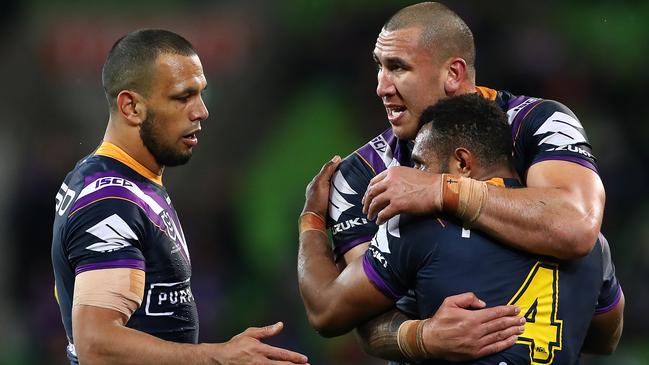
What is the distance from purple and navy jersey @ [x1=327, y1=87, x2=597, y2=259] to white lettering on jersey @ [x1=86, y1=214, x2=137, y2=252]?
99cm

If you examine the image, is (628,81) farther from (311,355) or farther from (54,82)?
(54,82)

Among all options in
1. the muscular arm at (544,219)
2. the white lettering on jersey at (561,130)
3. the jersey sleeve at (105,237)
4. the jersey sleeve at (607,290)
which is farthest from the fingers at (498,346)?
the jersey sleeve at (105,237)

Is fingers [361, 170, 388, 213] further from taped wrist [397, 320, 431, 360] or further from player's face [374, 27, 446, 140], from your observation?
player's face [374, 27, 446, 140]

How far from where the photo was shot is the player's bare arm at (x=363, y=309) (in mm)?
3379

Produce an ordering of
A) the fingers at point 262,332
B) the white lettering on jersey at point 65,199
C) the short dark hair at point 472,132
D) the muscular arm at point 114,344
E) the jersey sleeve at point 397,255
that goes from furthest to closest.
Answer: the white lettering on jersey at point 65,199 → the fingers at point 262,332 → the muscular arm at point 114,344 → the short dark hair at point 472,132 → the jersey sleeve at point 397,255

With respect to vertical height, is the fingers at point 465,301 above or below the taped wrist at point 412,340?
above

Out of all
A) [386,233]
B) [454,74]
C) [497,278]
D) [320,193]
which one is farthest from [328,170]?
[497,278]

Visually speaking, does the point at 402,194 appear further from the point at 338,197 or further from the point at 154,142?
the point at 154,142

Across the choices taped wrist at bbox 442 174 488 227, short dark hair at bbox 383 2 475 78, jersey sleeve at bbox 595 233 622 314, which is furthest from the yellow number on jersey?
short dark hair at bbox 383 2 475 78

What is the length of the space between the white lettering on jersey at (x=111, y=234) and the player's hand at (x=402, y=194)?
100 cm

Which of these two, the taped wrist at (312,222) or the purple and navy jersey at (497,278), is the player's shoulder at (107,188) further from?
the purple and navy jersey at (497,278)

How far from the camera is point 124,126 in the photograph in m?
4.41

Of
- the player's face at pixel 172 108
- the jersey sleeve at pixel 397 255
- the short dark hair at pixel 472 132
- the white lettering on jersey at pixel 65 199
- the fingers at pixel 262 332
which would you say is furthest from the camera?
the player's face at pixel 172 108

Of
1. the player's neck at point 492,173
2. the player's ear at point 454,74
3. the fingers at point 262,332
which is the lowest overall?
the fingers at point 262,332
